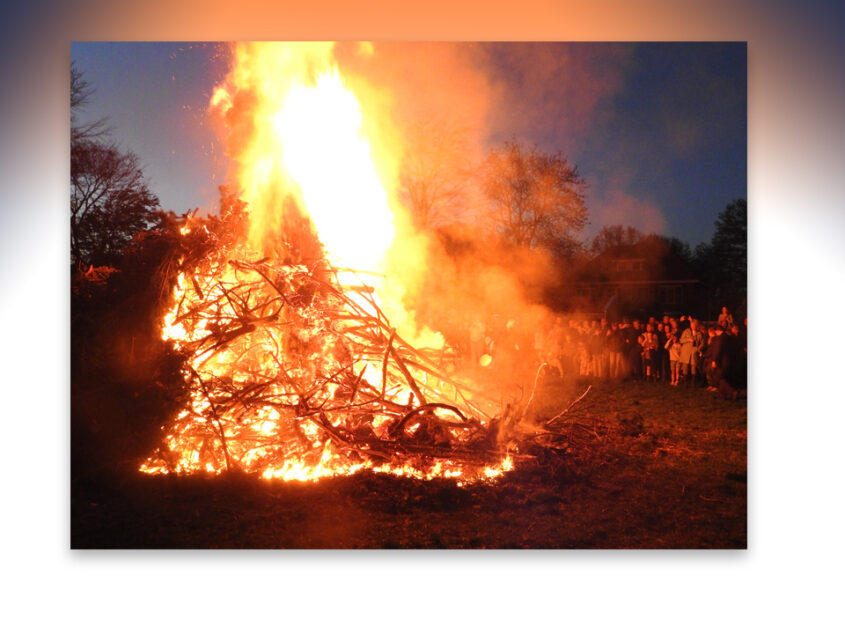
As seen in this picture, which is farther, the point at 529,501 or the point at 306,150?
the point at 306,150

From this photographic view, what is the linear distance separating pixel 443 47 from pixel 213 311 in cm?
187

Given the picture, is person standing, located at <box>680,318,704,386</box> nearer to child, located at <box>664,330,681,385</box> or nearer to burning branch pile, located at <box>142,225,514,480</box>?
child, located at <box>664,330,681,385</box>

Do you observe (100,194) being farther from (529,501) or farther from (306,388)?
(529,501)

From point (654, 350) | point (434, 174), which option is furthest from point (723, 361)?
point (434, 174)

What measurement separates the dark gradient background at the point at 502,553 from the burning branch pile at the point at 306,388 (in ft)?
1.70

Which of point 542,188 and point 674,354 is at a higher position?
point 542,188

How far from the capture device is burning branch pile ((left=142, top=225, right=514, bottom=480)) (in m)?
3.46

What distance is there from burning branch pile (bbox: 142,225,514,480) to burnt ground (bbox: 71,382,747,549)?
0.40 ft

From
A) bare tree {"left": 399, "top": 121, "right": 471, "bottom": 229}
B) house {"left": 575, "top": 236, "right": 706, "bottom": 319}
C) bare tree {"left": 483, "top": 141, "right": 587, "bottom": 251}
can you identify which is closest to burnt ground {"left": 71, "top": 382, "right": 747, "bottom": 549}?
house {"left": 575, "top": 236, "right": 706, "bottom": 319}

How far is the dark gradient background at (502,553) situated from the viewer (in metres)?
3.44

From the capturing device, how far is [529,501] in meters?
3.40

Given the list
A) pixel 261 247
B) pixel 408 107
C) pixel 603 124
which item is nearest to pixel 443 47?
pixel 408 107

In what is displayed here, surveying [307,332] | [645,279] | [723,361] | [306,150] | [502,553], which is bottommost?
[502,553]

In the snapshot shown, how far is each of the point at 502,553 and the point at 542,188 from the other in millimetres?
1931
